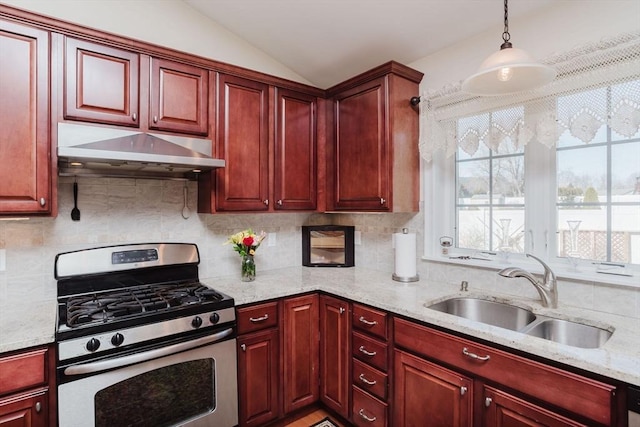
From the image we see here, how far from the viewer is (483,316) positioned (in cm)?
196

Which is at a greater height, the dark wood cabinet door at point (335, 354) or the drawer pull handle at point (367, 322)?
the drawer pull handle at point (367, 322)

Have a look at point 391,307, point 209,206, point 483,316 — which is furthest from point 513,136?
point 209,206

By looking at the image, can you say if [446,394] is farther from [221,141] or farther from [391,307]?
A: [221,141]

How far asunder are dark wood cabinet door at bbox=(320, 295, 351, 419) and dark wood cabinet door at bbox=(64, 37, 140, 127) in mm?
1597

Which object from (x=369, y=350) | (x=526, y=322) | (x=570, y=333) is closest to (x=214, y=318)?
(x=369, y=350)

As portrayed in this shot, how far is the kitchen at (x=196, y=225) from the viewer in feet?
5.41

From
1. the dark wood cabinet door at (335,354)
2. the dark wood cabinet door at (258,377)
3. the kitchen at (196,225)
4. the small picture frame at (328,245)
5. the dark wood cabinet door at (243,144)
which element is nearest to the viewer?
the kitchen at (196,225)

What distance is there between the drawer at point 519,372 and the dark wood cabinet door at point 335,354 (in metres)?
0.46

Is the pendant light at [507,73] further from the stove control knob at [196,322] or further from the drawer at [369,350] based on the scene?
the stove control knob at [196,322]

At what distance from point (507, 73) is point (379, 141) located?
3.38 feet

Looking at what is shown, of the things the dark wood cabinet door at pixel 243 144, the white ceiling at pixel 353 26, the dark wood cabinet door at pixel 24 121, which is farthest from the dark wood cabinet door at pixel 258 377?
the white ceiling at pixel 353 26

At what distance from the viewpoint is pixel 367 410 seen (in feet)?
6.48

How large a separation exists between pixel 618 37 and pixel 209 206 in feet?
7.47

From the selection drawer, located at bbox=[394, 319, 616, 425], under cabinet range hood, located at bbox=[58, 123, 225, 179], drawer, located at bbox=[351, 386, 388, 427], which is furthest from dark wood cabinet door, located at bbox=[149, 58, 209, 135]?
drawer, located at bbox=[351, 386, 388, 427]
